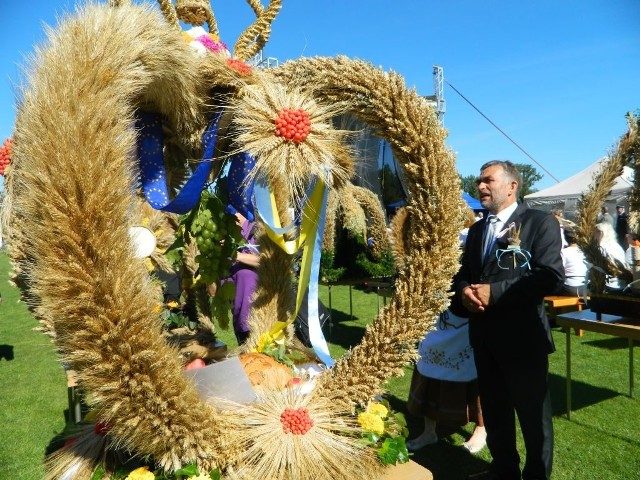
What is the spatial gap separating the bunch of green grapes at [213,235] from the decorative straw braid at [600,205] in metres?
3.39

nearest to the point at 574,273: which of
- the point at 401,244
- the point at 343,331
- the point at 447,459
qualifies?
the point at 343,331

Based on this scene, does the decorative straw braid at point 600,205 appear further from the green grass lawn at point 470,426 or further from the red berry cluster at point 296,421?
the red berry cluster at point 296,421

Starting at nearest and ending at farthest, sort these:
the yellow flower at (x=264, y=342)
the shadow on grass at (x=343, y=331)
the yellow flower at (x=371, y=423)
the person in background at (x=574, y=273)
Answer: the yellow flower at (x=371, y=423)
the yellow flower at (x=264, y=342)
the shadow on grass at (x=343, y=331)
the person in background at (x=574, y=273)

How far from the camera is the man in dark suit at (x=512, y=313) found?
245 cm

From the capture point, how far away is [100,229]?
1.04m

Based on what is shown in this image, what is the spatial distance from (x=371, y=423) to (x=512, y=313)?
1.41m

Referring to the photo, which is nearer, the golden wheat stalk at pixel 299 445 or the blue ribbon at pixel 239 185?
the golden wheat stalk at pixel 299 445

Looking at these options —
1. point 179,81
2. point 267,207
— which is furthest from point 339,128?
point 179,81

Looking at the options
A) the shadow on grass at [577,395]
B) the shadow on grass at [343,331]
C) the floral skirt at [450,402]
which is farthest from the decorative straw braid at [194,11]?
the shadow on grass at [343,331]

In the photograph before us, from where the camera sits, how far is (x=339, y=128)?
4.84 ft

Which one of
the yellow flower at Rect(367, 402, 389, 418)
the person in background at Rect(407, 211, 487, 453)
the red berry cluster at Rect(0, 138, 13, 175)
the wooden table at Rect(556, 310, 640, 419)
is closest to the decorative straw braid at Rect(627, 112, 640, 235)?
the wooden table at Rect(556, 310, 640, 419)

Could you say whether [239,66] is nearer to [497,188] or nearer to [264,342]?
[264,342]

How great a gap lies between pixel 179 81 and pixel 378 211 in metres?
6.71

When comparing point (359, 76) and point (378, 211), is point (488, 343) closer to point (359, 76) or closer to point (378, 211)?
point (359, 76)
